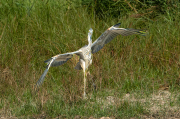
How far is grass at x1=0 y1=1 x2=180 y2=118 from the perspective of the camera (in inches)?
158

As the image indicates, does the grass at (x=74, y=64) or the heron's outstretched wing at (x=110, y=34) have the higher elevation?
the heron's outstretched wing at (x=110, y=34)

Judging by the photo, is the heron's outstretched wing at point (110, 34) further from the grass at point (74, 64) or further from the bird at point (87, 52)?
the grass at point (74, 64)

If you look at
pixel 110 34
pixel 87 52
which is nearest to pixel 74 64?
pixel 87 52

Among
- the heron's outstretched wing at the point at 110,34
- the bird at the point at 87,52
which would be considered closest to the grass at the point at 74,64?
the bird at the point at 87,52

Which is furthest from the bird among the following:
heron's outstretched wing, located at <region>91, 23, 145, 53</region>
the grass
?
the grass

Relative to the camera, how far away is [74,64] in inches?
187

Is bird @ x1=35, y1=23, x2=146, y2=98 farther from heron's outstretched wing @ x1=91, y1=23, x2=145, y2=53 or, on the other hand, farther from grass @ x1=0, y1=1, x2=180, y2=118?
grass @ x1=0, y1=1, x2=180, y2=118

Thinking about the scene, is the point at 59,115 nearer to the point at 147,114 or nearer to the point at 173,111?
the point at 147,114

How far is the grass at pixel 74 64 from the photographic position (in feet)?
13.2

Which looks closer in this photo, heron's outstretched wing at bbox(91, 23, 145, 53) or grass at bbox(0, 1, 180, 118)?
grass at bbox(0, 1, 180, 118)

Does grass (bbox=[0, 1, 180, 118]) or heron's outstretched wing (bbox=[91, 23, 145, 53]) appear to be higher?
heron's outstretched wing (bbox=[91, 23, 145, 53])

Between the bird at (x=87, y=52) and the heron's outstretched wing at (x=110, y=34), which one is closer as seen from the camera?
the bird at (x=87, y=52)

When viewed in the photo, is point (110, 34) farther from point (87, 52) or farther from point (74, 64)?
point (74, 64)

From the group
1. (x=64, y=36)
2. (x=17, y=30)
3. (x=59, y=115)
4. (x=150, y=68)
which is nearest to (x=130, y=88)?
(x=150, y=68)
